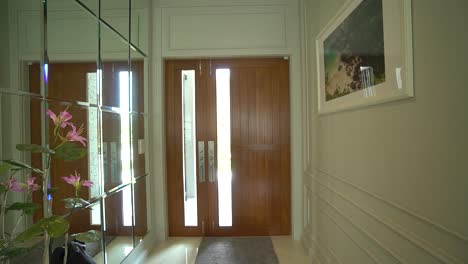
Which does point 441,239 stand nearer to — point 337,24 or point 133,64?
point 337,24

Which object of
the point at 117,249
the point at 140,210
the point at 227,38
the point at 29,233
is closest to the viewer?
the point at 29,233

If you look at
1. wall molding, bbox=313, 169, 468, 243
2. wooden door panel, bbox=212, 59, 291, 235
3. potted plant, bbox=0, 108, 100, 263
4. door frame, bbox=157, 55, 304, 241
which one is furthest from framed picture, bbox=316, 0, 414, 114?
potted plant, bbox=0, 108, 100, 263

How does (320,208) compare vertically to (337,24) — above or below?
below

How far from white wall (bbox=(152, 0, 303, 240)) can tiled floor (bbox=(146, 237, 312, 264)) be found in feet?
0.68

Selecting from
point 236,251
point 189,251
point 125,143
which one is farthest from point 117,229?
point 236,251

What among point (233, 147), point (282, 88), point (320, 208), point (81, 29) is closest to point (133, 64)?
point (81, 29)

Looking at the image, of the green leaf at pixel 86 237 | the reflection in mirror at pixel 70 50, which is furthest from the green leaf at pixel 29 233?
the reflection in mirror at pixel 70 50

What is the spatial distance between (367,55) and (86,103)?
6.01ft

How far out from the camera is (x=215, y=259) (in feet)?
8.31

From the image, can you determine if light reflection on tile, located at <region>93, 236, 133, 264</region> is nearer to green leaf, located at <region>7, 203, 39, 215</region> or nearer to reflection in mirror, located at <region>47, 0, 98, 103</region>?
green leaf, located at <region>7, 203, 39, 215</region>

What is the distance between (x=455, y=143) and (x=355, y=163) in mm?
757

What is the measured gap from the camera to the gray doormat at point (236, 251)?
8.21ft

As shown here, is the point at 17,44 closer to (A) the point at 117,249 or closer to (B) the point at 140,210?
(A) the point at 117,249

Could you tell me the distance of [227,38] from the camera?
290 cm
